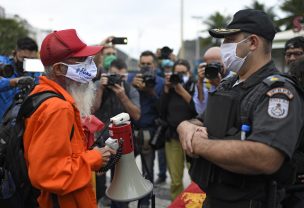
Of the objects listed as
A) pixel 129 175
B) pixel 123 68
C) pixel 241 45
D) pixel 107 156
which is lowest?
pixel 129 175

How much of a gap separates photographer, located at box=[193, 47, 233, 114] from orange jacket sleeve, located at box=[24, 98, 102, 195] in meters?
1.96

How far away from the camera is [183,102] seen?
4504 millimetres

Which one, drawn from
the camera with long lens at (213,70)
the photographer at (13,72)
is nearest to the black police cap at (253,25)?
the camera with long lens at (213,70)

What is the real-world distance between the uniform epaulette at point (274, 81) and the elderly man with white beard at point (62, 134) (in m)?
0.99

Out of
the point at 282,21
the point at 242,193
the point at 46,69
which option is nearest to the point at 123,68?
the point at 46,69

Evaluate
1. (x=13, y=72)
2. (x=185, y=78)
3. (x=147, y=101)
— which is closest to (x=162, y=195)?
(x=147, y=101)

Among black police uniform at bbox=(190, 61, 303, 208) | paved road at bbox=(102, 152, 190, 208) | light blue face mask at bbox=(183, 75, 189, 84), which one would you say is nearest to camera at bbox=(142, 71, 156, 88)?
light blue face mask at bbox=(183, 75, 189, 84)

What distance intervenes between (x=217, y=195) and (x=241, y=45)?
796 millimetres

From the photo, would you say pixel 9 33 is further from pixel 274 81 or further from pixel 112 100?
pixel 274 81

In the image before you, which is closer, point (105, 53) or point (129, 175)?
point (129, 175)

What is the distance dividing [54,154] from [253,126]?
3.33 feet

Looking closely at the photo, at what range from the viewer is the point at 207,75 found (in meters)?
3.60

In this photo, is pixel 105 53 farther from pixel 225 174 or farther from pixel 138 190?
pixel 225 174

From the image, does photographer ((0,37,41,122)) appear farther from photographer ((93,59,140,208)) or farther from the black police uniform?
the black police uniform
